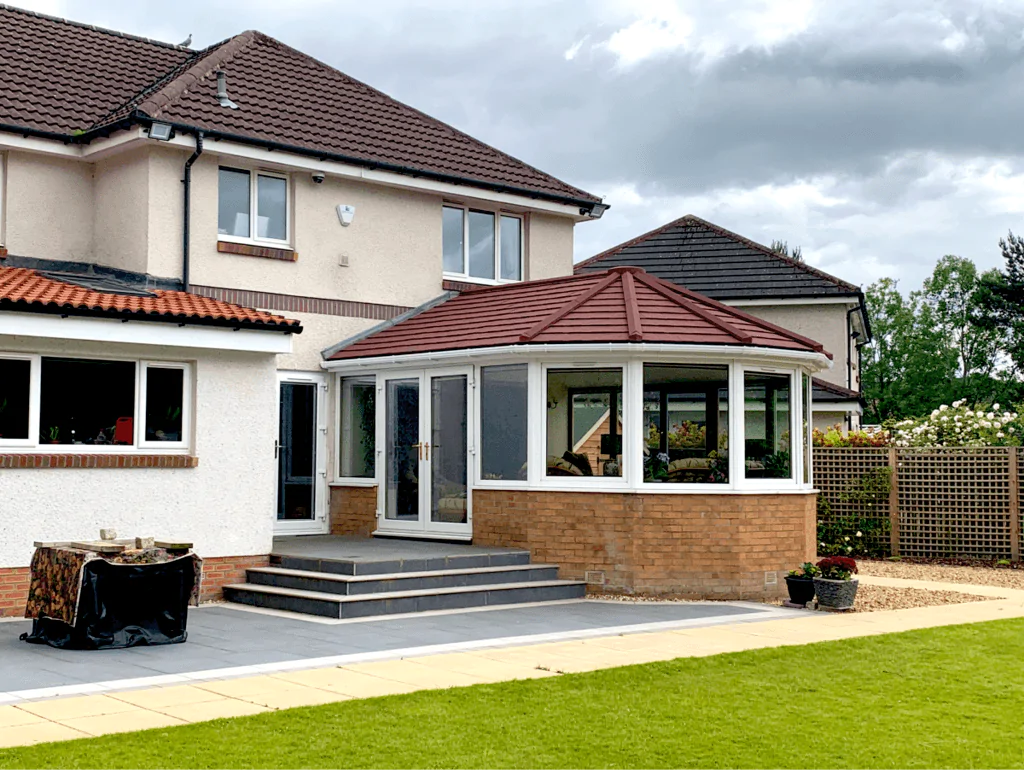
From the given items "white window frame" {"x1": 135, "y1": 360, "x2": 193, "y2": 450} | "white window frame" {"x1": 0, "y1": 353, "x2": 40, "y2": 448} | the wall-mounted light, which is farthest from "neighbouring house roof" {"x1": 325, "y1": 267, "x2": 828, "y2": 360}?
"white window frame" {"x1": 0, "y1": 353, "x2": 40, "y2": 448}

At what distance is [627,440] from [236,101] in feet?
24.9

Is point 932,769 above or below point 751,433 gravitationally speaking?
below

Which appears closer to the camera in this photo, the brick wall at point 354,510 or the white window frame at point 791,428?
the white window frame at point 791,428

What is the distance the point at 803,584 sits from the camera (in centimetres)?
1433

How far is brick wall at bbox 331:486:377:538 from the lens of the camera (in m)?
17.3

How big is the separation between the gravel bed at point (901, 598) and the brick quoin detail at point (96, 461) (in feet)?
25.7

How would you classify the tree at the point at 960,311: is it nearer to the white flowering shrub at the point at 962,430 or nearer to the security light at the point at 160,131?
the white flowering shrub at the point at 962,430

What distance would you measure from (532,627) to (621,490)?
2.82 metres

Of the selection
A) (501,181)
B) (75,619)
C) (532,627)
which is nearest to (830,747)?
(532,627)

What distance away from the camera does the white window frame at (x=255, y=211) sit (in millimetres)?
16844

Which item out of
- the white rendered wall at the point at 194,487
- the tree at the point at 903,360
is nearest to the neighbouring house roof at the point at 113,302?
the white rendered wall at the point at 194,487

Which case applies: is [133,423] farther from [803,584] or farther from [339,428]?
[803,584]

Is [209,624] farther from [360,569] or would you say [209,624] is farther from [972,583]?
[972,583]

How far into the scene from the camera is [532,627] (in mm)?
Answer: 12305
